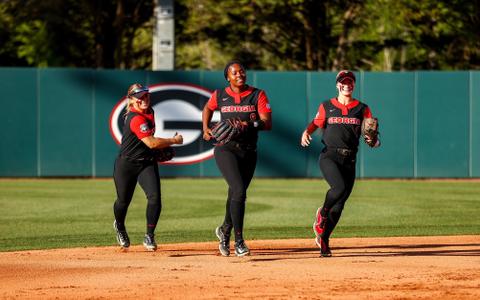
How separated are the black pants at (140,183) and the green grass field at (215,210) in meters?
1.39

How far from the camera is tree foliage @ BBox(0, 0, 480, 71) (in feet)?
110

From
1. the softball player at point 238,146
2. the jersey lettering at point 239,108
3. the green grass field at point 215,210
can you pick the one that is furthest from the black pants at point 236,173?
the green grass field at point 215,210

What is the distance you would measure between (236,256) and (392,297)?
285 cm

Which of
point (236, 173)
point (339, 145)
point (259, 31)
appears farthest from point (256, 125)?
point (259, 31)

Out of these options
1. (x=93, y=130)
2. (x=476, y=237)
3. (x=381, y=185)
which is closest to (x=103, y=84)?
(x=93, y=130)

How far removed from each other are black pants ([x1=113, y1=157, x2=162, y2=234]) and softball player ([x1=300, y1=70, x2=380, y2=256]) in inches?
63.2

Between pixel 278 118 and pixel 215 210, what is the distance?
728cm

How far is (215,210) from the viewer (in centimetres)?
1727

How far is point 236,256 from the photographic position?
11016 mm

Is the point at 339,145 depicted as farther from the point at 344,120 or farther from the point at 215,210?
the point at 215,210

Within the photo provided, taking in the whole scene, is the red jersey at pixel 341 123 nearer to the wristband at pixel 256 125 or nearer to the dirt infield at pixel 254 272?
the wristband at pixel 256 125

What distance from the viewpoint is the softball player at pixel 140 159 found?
438 inches

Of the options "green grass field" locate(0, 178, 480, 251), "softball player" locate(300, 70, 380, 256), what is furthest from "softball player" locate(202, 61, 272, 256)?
"green grass field" locate(0, 178, 480, 251)

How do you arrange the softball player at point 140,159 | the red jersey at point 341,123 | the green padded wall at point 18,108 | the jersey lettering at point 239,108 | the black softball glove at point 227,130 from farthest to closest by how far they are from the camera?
the green padded wall at point 18,108 → the softball player at point 140,159 → the jersey lettering at point 239,108 → the red jersey at point 341,123 → the black softball glove at point 227,130
